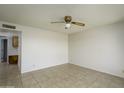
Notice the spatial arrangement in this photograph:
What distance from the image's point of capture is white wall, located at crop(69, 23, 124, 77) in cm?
319

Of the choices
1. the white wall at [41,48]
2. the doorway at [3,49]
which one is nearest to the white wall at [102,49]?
the white wall at [41,48]

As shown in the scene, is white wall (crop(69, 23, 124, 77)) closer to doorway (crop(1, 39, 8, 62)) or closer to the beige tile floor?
the beige tile floor


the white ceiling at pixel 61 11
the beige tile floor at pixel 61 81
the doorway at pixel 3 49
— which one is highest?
the white ceiling at pixel 61 11

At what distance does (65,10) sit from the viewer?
2205 mm

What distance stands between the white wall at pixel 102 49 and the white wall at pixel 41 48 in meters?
0.92

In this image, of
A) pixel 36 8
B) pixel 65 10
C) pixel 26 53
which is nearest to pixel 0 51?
pixel 26 53

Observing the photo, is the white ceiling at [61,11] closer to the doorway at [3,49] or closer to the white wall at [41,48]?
the white wall at [41,48]

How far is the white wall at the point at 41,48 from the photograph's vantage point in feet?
12.2

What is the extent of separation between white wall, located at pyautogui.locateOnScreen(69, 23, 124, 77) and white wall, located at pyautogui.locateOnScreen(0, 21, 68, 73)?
0.92m

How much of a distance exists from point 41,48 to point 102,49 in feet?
9.71

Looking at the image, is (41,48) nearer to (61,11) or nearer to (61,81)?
(61,81)

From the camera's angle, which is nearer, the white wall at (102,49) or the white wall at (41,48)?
the white wall at (102,49)

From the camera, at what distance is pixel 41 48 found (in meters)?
4.27
